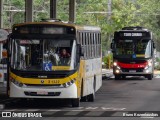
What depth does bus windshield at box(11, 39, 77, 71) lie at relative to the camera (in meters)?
21.1

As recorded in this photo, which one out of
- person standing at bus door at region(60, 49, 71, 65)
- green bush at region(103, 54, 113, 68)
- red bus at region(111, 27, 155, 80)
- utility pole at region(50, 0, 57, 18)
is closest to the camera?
person standing at bus door at region(60, 49, 71, 65)

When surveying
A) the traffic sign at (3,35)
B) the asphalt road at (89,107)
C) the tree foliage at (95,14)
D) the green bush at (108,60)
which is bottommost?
the green bush at (108,60)

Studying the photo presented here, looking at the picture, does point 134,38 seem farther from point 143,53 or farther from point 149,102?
point 149,102

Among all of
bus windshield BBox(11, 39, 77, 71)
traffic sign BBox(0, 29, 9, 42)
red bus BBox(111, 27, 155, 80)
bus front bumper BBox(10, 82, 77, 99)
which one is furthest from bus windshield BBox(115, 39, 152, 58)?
bus front bumper BBox(10, 82, 77, 99)

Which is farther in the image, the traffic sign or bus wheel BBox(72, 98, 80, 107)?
the traffic sign

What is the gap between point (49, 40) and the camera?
69.8ft

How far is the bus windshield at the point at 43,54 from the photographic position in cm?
2109

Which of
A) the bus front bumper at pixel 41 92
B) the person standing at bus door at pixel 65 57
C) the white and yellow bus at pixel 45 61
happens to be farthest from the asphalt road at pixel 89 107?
the person standing at bus door at pixel 65 57

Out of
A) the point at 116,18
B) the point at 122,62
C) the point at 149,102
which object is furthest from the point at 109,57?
the point at 149,102

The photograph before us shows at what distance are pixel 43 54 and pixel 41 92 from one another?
119 cm

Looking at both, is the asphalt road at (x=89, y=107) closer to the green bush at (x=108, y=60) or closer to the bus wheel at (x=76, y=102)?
the bus wheel at (x=76, y=102)

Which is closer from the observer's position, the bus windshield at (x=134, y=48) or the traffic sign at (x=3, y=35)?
the traffic sign at (x=3, y=35)

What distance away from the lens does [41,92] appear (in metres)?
21.0

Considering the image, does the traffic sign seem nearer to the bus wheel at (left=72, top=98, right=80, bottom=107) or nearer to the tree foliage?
the bus wheel at (left=72, top=98, right=80, bottom=107)
